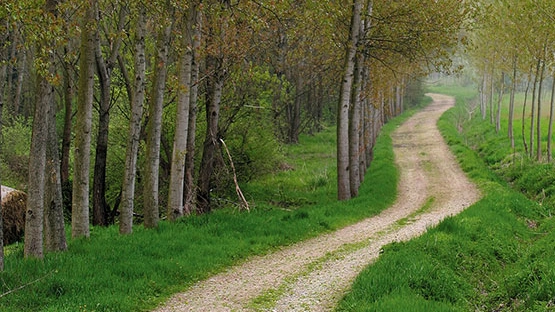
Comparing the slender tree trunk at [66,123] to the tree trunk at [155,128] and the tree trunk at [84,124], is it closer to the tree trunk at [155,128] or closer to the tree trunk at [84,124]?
the tree trunk at [155,128]

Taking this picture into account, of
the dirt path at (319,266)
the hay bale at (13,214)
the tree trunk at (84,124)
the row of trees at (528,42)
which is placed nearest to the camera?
the dirt path at (319,266)

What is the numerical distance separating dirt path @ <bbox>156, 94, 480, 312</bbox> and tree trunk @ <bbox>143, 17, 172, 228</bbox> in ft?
9.59

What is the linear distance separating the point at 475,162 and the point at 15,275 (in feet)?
73.9

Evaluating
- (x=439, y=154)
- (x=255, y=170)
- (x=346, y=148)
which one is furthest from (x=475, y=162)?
(x=255, y=170)

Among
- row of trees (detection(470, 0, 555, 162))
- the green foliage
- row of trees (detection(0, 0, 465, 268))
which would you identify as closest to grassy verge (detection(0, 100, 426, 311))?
row of trees (detection(0, 0, 465, 268))

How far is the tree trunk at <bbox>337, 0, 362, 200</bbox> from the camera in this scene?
56.1ft

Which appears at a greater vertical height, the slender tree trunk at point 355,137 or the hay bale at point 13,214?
the slender tree trunk at point 355,137

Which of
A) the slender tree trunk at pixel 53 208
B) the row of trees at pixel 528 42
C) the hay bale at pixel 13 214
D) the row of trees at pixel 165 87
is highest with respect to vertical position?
the row of trees at pixel 528 42

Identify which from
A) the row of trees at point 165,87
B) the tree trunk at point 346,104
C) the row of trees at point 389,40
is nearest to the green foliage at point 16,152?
the row of trees at point 165,87

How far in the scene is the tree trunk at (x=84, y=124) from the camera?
10109 mm

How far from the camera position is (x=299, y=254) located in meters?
11.5

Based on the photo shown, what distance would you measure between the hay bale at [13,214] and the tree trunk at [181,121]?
15.7 ft

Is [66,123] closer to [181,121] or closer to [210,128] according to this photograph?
[210,128]

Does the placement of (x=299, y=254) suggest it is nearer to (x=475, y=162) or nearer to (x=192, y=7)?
(x=192, y=7)
